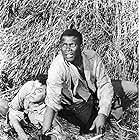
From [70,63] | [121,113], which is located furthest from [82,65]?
[121,113]

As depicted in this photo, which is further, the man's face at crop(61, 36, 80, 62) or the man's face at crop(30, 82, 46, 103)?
the man's face at crop(30, 82, 46, 103)

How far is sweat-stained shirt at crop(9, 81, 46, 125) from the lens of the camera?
11.4 feet

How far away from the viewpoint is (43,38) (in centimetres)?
397

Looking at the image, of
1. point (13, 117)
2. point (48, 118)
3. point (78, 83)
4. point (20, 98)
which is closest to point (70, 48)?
point (78, 83)

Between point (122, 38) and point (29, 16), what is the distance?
80cm

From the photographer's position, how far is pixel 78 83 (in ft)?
10.5

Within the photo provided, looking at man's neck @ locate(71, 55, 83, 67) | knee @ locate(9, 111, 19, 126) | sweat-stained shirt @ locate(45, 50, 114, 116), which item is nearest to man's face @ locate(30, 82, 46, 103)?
knee @ locate(9, 111, 19, 126)

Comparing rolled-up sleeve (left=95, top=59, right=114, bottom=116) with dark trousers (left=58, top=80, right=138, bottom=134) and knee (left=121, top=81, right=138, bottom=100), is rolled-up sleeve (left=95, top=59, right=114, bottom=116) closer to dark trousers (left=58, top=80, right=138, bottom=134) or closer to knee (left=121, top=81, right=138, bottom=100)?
dark trousers (left=58, top=80, right=138, bottom=134)

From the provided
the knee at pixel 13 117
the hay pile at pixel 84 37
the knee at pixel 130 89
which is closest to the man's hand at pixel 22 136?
the knee at pixel 13 117

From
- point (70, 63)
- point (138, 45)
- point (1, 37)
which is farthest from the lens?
point (1, 37)

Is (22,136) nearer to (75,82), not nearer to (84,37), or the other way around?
(75,82)

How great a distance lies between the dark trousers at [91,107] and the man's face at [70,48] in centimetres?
37

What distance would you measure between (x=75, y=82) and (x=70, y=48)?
0.25m

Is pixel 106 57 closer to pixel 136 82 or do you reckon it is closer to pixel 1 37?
pixel 136 82
